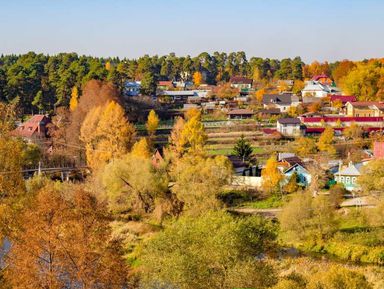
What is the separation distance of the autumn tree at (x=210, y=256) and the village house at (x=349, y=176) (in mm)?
12641

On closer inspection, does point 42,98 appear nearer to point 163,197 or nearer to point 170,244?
point 163,197

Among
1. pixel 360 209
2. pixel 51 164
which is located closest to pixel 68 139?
pixel 51 164

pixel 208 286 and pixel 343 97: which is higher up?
pixel 343 97

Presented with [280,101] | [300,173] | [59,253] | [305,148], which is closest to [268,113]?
[280,101]

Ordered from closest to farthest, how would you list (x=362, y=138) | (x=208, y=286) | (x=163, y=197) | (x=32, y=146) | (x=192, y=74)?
(x=208, y=286) < (x=163, y=197) < (x=32, y=146) < (x=362, y=138) < (x=192, y=74)

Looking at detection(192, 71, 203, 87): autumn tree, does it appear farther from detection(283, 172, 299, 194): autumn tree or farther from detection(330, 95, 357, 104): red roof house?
detection(283, 172, 299, 194): autumn tree

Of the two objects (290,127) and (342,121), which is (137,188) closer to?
(290,127)

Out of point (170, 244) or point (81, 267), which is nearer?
point (81, 267)

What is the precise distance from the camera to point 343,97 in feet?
157

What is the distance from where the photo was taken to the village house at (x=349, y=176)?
87.0 ft

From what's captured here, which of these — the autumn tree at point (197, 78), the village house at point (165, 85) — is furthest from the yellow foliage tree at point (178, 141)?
the autumn tree at point (197, 78)

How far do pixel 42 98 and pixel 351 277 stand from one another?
118 feet

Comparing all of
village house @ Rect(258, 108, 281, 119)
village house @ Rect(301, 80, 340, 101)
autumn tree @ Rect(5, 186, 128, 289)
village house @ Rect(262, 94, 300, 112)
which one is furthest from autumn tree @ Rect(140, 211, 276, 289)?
village house @ Rect(301, 80, 340, 101)

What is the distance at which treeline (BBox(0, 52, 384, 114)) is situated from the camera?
142 ft
